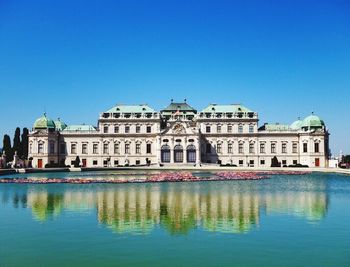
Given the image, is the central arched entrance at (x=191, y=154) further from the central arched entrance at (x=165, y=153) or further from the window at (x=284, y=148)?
the window at (x=284, y=148)

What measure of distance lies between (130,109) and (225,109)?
22.6m

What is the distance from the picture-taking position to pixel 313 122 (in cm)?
10344

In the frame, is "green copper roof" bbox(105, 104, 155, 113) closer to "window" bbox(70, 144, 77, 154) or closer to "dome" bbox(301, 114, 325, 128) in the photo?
"window" bbox(70, 144, 77, 154)

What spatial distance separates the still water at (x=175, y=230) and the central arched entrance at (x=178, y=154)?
212ft

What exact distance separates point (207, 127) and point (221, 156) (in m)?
7.44

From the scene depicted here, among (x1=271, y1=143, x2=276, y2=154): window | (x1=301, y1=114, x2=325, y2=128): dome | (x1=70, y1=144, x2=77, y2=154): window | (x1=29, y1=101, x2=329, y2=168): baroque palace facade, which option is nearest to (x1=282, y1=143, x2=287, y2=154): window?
(x1=29, y1=101, x2=329, y2=168): baroque palace facade

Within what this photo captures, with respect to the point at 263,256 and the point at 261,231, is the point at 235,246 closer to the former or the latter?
the point at 263,256

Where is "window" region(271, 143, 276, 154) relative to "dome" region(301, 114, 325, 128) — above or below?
below

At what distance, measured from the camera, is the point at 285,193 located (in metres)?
39.0

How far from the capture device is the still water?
1720cm

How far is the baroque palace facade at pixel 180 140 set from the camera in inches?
3994

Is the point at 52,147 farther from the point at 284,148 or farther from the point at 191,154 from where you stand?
the point at 284,148

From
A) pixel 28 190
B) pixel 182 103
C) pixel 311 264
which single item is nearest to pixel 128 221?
pixel 311 264

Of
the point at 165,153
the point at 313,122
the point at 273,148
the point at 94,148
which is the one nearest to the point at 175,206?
the point at 165,153
